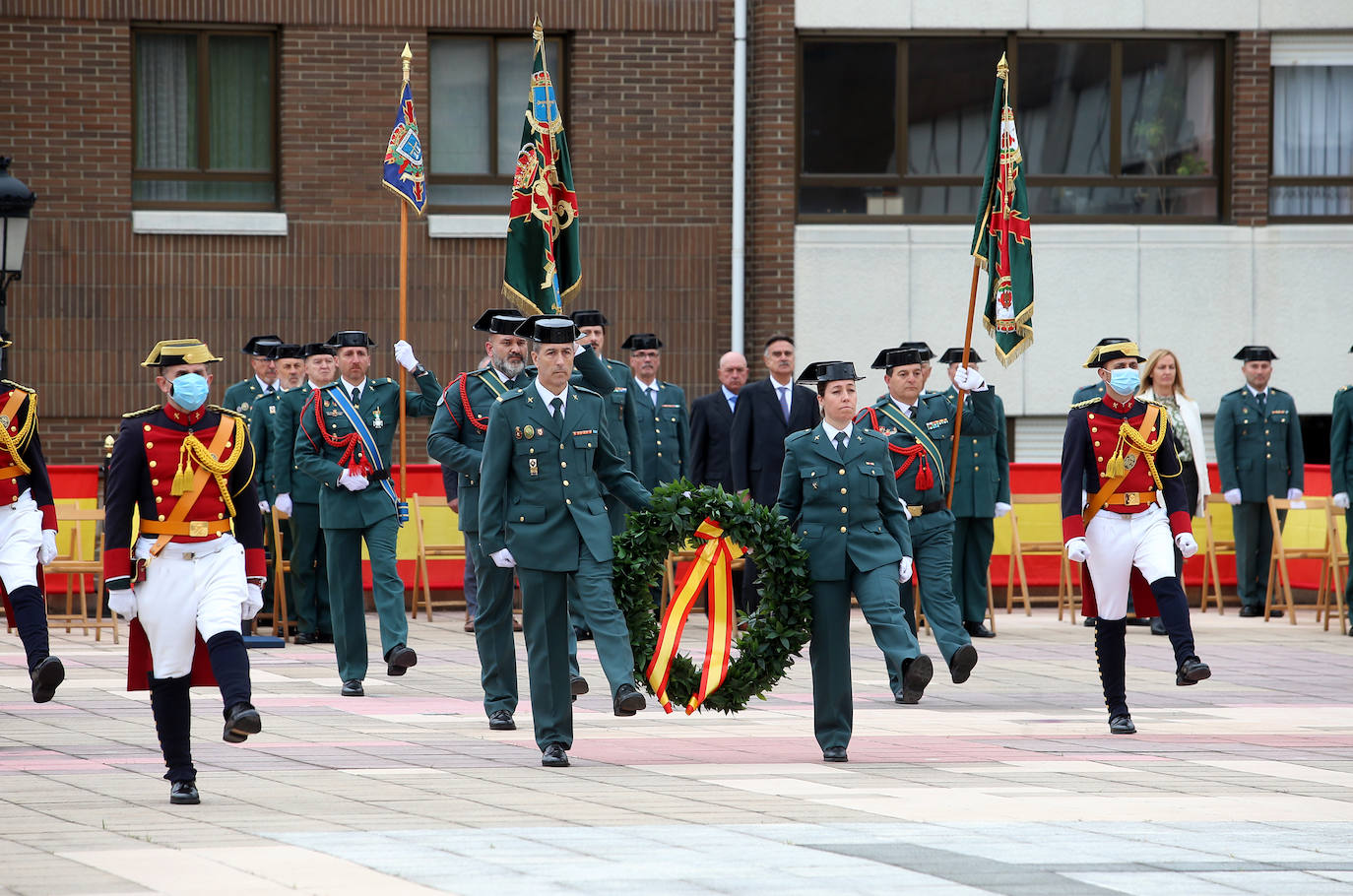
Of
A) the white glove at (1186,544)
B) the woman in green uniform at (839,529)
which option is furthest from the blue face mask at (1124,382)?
the woman in green uniform at (839,529)

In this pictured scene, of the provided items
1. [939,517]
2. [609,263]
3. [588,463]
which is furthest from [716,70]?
[588,463]

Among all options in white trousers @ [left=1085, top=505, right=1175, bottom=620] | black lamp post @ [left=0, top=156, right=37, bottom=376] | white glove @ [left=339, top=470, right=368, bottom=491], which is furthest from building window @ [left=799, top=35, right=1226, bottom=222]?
white trousers @ [left=1085, top=505, right=1175, bottom=620]

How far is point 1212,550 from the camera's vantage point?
19453 mm

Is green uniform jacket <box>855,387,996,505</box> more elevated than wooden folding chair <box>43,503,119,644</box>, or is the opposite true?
green uniform jacket <box>855,387,996,505</box>

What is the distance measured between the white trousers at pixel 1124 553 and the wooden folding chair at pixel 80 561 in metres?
7.80

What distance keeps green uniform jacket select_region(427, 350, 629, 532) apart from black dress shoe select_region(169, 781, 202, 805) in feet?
11.1

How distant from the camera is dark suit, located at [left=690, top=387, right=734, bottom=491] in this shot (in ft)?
55.7

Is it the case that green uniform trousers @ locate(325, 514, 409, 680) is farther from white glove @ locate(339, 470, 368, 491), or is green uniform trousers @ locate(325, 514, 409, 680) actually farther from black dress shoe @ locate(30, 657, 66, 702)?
black dress shoe @ locate(30, 657, 66, 702)

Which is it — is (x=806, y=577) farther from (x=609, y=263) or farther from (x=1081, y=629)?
(x=609, y=263)

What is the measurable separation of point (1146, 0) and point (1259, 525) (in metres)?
5.92

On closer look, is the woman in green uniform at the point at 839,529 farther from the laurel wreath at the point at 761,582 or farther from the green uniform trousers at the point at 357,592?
the green uniform trousers at the point at 357,592

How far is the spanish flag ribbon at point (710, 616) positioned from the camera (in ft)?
32.5

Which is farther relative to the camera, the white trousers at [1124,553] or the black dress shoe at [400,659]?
the black dress shoe at [400,659]

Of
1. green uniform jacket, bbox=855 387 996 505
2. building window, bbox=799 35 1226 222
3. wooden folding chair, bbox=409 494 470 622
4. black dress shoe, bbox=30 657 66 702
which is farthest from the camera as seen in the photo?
building window, bbox=799 35 1226 222
